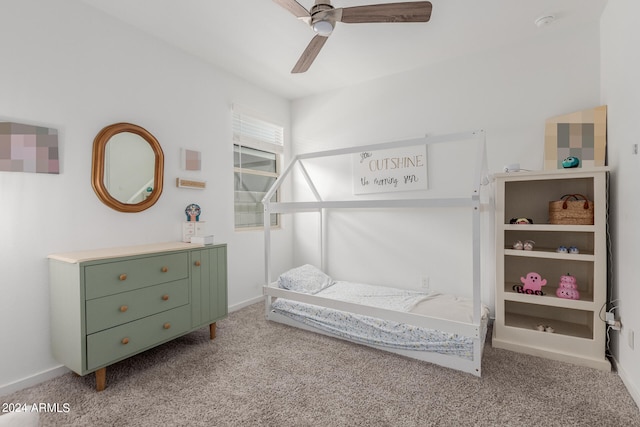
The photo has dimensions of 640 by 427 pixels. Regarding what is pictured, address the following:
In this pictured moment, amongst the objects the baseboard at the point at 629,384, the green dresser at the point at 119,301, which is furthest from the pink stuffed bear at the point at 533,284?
the green dresser at the point at 119,301

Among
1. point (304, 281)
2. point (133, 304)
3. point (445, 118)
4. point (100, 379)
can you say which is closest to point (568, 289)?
point (445, 118)

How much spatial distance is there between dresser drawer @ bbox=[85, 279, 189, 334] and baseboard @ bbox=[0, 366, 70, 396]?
0.54 meters

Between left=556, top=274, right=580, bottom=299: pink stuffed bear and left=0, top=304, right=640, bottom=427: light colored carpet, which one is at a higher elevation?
left=556, top=274, right=580, bottom=299: pink stuffed bear

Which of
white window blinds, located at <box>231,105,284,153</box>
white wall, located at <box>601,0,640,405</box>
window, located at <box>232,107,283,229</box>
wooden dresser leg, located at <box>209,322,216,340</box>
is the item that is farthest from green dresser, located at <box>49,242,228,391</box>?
white wall, located at <box>601,0,640,405</box>

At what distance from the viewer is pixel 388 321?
2.31 m

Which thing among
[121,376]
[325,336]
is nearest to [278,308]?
[325,336]

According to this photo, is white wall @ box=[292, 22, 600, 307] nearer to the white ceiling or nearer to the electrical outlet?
the white ceiling

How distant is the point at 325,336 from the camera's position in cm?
258

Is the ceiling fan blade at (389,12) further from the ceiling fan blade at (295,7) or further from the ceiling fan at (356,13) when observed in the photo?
the ceiling fan blade at (295,7)

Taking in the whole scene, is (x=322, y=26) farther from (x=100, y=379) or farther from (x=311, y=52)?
(x=100, y=379)

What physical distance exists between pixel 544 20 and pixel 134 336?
369 centimetres

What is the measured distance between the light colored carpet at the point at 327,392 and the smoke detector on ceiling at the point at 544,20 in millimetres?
2486

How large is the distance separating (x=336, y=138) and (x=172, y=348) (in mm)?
2719

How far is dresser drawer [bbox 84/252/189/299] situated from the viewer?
181 centimetres
